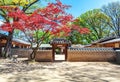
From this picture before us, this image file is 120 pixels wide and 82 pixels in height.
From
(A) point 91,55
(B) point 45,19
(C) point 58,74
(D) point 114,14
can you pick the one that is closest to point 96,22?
(D) point 114,14

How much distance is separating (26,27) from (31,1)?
557 centimetres

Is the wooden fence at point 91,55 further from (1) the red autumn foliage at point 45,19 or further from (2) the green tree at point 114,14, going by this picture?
(2) the green tree at point 114,14

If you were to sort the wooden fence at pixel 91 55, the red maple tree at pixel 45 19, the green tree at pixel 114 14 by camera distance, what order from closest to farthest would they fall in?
the red maple tree at pixel 45 19 → the wooden fence at pixel 91 55 → the green tree at pixel 114 14

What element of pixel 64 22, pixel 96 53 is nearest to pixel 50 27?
pixel 64 22

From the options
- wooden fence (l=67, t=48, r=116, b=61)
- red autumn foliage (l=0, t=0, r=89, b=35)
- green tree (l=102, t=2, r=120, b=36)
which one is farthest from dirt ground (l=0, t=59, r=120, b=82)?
green tree (l=102, t=2, r=120, b=36)

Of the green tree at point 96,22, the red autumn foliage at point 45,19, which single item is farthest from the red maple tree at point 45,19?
the green tree at point 96,22

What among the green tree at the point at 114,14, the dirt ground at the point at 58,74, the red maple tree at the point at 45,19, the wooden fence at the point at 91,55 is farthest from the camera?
the green tree at the point at 114,14

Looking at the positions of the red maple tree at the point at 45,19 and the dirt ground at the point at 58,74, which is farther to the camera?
the red maple tree at the point at 45,19

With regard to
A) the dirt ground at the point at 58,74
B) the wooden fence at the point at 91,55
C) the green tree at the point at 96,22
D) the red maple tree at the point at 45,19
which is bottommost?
the dirt ground at the point at 58,74

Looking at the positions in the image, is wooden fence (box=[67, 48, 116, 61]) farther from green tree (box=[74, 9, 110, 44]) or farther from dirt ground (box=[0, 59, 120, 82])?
green tree (box=[74, 9, 110, 44])

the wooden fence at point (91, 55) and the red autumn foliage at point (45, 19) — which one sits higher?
the red autumn foliage at point (45, 19)

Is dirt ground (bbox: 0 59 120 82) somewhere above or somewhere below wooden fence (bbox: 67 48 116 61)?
below

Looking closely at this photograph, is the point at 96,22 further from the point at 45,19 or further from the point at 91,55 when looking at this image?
the point at 45,19

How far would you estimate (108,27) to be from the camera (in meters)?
48.8
